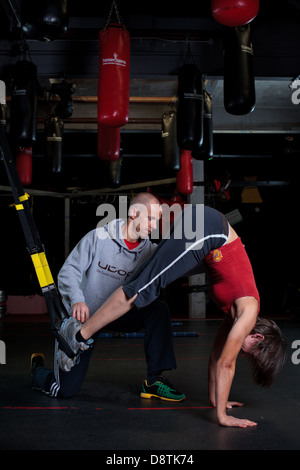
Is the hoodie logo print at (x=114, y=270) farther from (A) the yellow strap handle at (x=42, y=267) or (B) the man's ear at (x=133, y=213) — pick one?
(A) the yellow strap handle at (x=42, y=267)

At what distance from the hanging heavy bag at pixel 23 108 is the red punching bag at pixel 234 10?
193cm

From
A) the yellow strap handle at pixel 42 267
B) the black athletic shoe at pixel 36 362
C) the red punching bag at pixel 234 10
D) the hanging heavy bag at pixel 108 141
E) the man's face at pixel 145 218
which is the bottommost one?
the black athletic shoe at pixel 36 362

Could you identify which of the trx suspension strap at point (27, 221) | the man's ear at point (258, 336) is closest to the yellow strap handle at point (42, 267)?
the trx suspension strap at point (27, 221)

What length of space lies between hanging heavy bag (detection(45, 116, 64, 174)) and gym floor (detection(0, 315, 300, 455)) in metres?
2.28

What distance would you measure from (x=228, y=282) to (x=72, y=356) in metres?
0.91

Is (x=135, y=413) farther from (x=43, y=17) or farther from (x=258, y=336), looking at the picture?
(x=43, y=17)

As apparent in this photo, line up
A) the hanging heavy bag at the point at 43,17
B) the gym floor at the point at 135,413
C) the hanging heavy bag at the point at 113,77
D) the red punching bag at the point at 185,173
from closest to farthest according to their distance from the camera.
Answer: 1. the gym floor at the point at 135,413
2. the hanging heavy bag at the point at 43,17
3. the hanging heavy bag at the point at 113,77
4. the red punching bag at the point at 185,173

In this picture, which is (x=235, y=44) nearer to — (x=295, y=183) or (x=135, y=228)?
(x=135, y=228)

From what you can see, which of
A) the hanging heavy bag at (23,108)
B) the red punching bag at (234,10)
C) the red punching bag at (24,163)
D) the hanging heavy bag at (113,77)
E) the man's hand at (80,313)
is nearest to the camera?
the man's hand at (80,313)

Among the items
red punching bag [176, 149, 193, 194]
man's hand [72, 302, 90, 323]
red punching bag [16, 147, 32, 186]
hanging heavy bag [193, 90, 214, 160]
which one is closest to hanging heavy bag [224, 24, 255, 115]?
hanging heavy bag [193, 90, 214, 160]

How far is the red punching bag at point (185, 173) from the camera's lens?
585 cm

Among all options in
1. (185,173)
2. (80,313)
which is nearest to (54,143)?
(185,173)

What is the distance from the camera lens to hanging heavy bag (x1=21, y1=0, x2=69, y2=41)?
265 centimetres

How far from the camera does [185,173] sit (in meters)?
5.87
